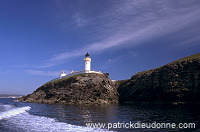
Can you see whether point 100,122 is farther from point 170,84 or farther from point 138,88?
point 138,88

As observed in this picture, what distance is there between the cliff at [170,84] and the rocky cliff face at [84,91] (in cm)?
964

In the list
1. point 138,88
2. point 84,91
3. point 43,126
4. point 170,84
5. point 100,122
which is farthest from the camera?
point 84,91

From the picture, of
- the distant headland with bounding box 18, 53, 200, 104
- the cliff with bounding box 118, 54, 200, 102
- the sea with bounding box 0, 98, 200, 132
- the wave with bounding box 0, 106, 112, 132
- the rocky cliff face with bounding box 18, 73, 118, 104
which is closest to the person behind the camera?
the wave with bounding box 0, 106, 112, 132

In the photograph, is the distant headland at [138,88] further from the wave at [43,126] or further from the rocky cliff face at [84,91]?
the wave at [43,126]

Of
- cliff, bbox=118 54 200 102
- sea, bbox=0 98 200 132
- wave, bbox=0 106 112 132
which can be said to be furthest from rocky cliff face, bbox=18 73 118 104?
wave, bbox=0 106 112 132

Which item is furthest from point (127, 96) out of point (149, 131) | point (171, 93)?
point (149, 131)

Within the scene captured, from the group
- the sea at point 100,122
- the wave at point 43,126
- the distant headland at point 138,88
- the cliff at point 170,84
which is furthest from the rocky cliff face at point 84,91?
the wave at point 43,126

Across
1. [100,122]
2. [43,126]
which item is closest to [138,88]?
[100,122]

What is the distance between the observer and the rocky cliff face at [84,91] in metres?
75.4

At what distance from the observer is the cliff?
2373 inches

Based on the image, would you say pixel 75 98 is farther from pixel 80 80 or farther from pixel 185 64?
pixel 185 64

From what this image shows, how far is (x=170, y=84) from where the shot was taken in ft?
213

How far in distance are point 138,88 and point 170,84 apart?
1416cm

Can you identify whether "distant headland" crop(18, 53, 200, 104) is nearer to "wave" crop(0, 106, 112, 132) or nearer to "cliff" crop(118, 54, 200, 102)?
"cliff" crop(118, 54, 200, 102)
